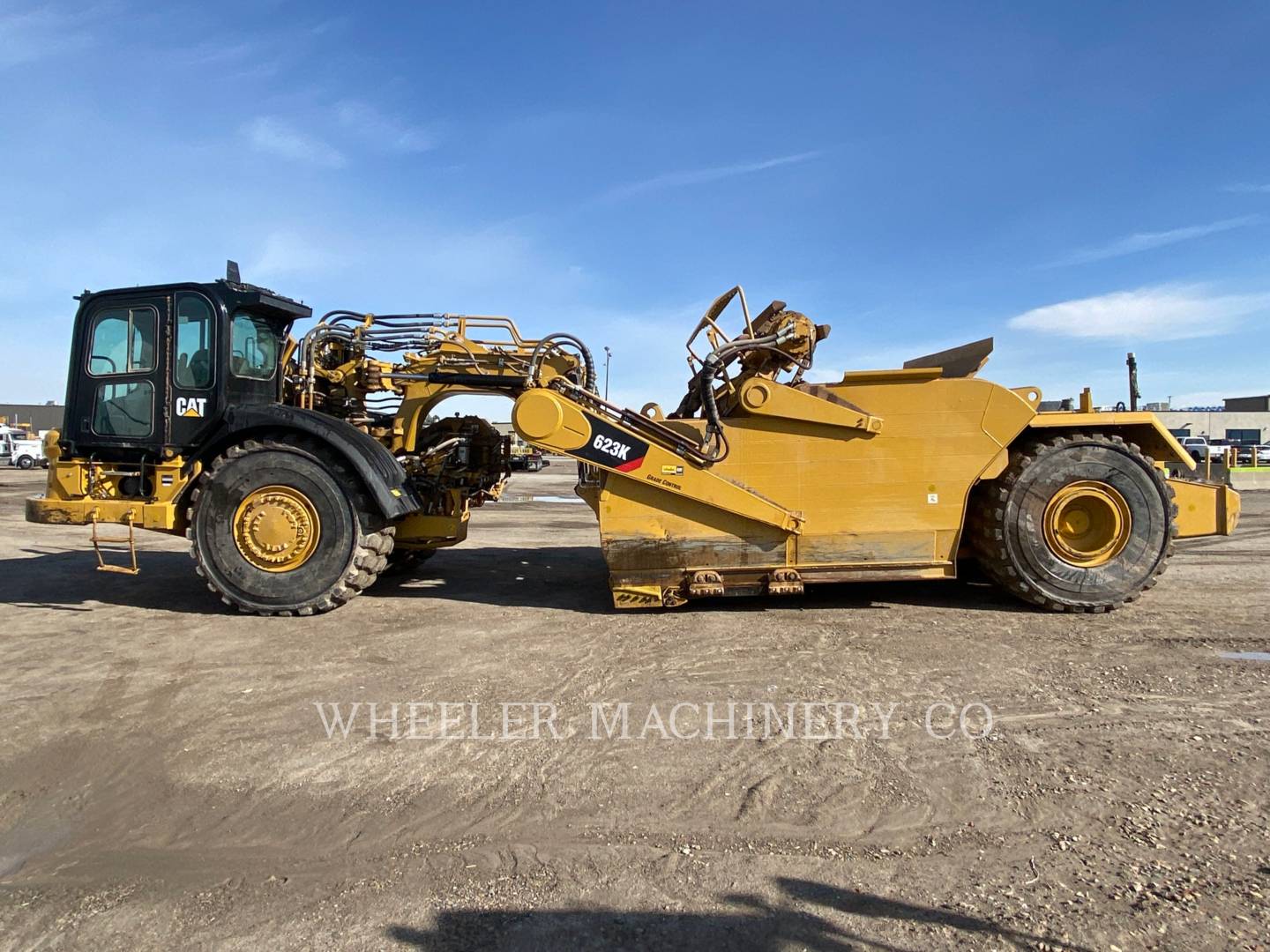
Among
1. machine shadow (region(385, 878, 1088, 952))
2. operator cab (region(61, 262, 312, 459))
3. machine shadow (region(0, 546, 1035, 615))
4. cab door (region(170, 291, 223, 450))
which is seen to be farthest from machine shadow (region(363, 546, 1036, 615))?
machine shadow (region(385, 878, 1088, 952))

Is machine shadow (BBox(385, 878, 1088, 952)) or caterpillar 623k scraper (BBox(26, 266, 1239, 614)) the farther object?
caterpillar 623k scraper (BBox(26, 266, 1239, 614))

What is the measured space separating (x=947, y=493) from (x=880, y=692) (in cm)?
233

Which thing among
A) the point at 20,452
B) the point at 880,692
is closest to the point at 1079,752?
the point at 880,692

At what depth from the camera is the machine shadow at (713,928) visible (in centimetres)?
214

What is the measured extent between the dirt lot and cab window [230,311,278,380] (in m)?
2.29

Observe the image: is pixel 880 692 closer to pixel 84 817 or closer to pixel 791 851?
pixel 791 851

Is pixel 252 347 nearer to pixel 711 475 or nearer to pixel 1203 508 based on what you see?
pixel 711 475

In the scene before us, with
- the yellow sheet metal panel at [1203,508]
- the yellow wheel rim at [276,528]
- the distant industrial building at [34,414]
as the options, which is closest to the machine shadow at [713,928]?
the yellow wheel rim at [276,528]

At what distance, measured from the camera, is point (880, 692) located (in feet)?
13.6

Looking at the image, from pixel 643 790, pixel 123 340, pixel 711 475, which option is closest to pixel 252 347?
pixel 123 340

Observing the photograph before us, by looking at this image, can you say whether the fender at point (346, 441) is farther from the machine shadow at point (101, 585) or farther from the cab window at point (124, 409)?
the machine shadow at point (101, 585)

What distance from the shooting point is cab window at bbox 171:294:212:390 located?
20.9 feet

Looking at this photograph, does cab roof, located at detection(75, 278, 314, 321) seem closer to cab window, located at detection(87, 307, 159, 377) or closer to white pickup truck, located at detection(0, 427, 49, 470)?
cab window, located at detection(87, 307, 159, 377)

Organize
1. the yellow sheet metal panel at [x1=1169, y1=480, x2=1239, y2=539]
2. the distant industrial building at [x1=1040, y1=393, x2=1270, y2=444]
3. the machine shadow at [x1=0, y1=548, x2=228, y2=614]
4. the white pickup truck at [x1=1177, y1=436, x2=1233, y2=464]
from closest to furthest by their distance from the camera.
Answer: the yellow sheet metal panel at [x1=1169, y1=480, x2=1239, y2=539] → the machine shadow at [x1=0, y1=548, x2=228, y2=614] → the white pickup truck at [x1=1177, y1=436, x2=1233, y2=464] → the distant industrial building at [x1=1040, y1=393, x2=1270, y2=444]
